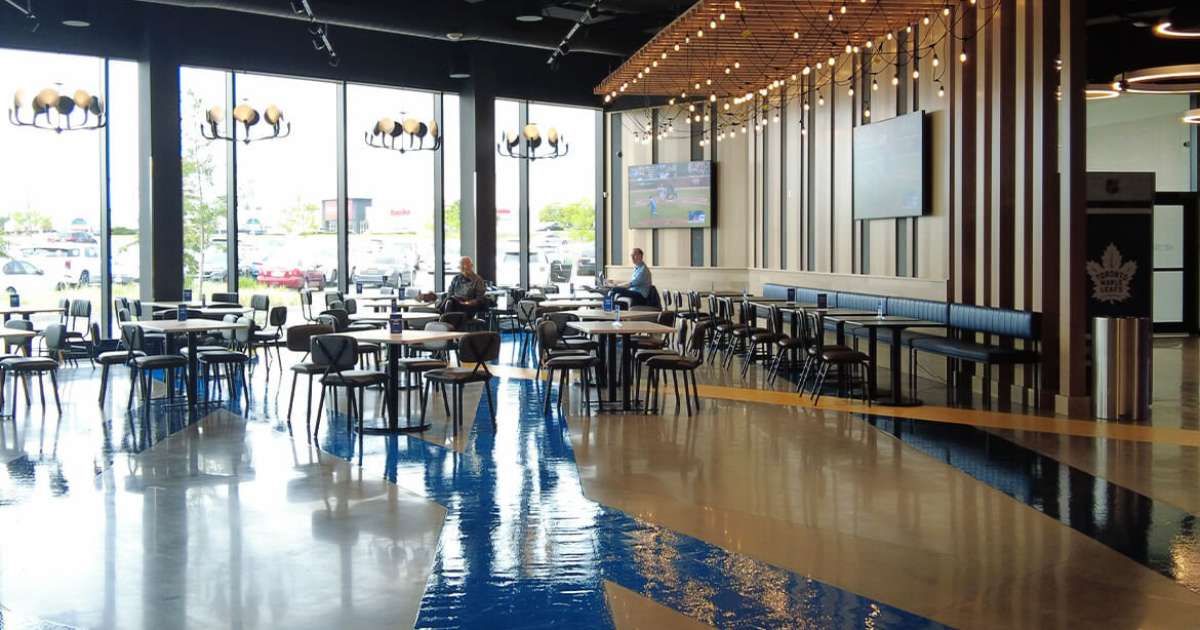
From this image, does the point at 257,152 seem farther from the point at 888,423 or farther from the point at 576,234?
the point at 888,423

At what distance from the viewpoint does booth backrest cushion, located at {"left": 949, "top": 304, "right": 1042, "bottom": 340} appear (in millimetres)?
9195

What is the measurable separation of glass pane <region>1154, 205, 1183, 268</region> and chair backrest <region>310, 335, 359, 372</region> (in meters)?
14.0

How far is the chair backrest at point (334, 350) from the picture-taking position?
26.3 ft

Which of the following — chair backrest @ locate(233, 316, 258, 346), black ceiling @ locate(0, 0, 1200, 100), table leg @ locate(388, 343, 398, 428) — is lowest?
table leg @ locate(388, 343, 398, 428)

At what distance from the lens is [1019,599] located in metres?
4.36

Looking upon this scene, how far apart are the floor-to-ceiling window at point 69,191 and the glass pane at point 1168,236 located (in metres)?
15.2

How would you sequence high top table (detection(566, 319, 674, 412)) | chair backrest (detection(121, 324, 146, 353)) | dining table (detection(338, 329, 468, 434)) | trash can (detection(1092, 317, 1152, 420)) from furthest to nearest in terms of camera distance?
chair backrest (detection(121, 324, 146, 353)), high top table (detection(566, 319, 674, 412)), trash can (detection(1092, 317, 1152, 420)), dining table (detection(338, 329, 468, 434))

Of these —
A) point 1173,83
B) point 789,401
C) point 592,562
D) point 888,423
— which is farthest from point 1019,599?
point 1173,83

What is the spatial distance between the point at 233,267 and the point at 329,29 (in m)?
3.67

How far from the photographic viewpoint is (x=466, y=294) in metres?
13.1

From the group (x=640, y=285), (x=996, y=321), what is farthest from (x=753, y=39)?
(x=996, y=321)

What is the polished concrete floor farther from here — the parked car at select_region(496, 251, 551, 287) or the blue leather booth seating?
the parked car at select_region(496, 251, 551, 287)

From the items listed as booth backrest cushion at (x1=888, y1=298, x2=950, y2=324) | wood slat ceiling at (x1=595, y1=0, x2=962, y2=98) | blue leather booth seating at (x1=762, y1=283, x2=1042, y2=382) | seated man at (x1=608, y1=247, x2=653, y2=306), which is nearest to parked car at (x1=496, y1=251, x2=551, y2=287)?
wood slat ceiling at (x1=595, y1=0, x2=962, y2=98)

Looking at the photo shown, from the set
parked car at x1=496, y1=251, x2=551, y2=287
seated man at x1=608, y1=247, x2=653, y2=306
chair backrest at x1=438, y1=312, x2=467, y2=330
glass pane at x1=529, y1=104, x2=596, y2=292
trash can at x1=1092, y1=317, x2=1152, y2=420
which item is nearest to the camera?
trash can at x1=1092, y1=317, x2=1152, y2=420
